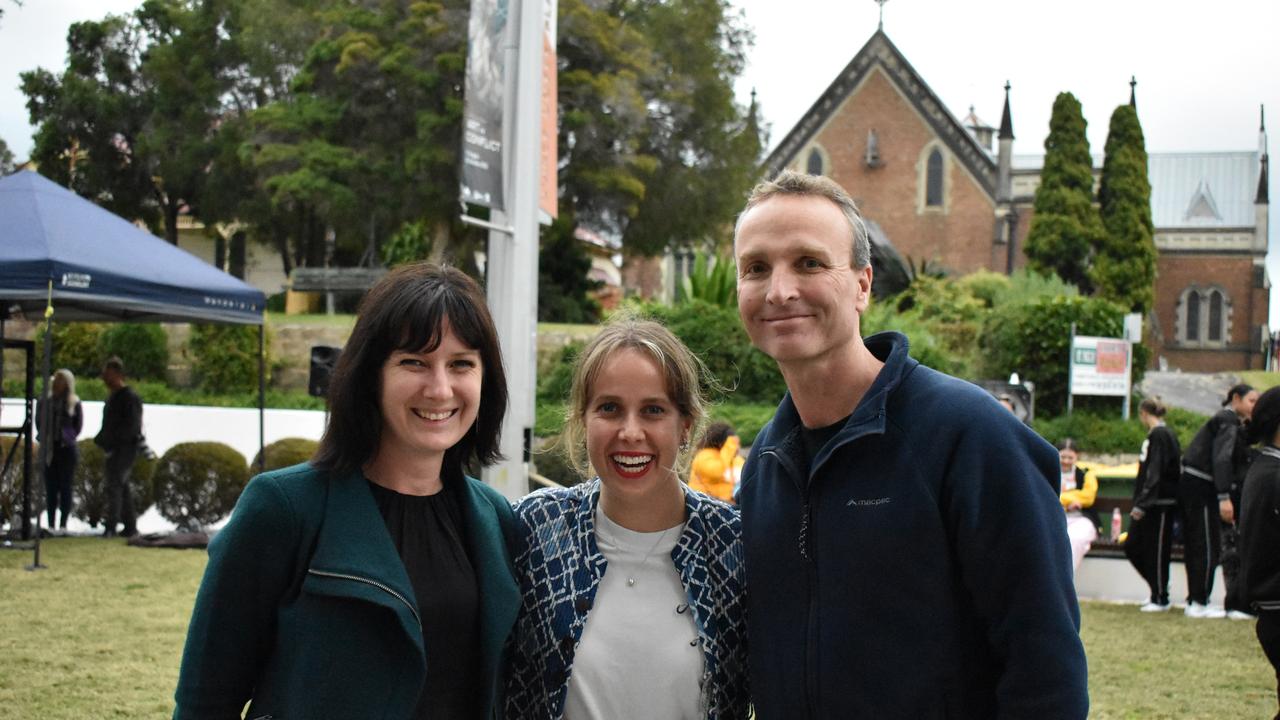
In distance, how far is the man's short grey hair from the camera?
7.99ft

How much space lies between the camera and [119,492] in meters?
12.6

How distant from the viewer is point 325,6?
3572 cm

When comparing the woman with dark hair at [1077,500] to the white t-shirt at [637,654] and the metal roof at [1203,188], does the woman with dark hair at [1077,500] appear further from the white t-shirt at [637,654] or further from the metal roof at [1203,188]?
the metal roof at [1203,188]

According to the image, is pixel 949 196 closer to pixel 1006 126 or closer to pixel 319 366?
pixel 1006 126

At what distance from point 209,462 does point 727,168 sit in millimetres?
24412

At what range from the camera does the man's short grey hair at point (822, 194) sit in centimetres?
244

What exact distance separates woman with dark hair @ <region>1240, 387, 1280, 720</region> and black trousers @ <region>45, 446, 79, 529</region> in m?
11.3

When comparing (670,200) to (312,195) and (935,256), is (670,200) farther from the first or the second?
(935,256)

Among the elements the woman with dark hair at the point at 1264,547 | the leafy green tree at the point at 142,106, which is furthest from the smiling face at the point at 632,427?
the leafy green tree at the point at 142,106

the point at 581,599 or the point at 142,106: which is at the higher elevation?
the point at 142,106

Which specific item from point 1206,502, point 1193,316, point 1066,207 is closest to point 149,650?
point 1206,502

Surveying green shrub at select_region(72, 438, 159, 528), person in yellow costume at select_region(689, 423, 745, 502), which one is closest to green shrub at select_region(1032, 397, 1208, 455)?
person in yellow costume at select_region(689, 423, 745, 502)

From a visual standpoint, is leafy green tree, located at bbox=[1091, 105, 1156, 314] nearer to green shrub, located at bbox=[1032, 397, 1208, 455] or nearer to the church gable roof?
the church gable roof

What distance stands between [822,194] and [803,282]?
0.20 metres
